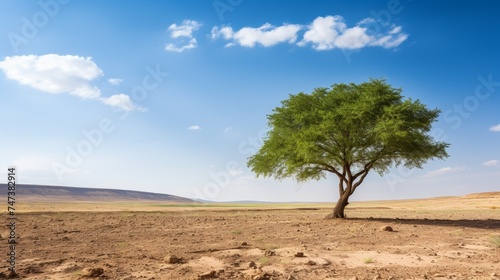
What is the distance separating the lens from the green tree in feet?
83.6

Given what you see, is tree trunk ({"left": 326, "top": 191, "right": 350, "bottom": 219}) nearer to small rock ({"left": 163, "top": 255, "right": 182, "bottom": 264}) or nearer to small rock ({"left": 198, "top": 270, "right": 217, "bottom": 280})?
small rock ({"left": 163, "top": 255, "right": 182, "bottom": 264})

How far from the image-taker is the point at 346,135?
26922 millimetres

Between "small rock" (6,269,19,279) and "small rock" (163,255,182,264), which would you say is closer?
"small rock" (6,269,19,279)

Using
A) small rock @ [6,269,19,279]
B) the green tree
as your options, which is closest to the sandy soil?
small rock @ [6,269,19,279]

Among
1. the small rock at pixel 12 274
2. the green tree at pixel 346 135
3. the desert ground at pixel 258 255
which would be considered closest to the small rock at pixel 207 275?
the desert ground at pixel 258 255

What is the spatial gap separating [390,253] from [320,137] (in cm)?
1396

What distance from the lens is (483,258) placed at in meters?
12.5

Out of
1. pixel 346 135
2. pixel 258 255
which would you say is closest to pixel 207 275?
pixel 258 255

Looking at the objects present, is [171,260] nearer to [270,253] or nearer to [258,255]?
[258,255]

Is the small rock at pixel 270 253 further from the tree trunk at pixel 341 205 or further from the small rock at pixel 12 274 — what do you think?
the tree trunk at pixel 341 205

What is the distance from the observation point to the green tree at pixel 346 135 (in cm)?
2548

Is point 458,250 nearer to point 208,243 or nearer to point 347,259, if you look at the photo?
point 347,259

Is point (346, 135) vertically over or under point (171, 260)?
over

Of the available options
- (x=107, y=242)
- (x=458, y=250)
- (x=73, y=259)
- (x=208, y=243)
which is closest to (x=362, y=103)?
(x=458, y=250)
